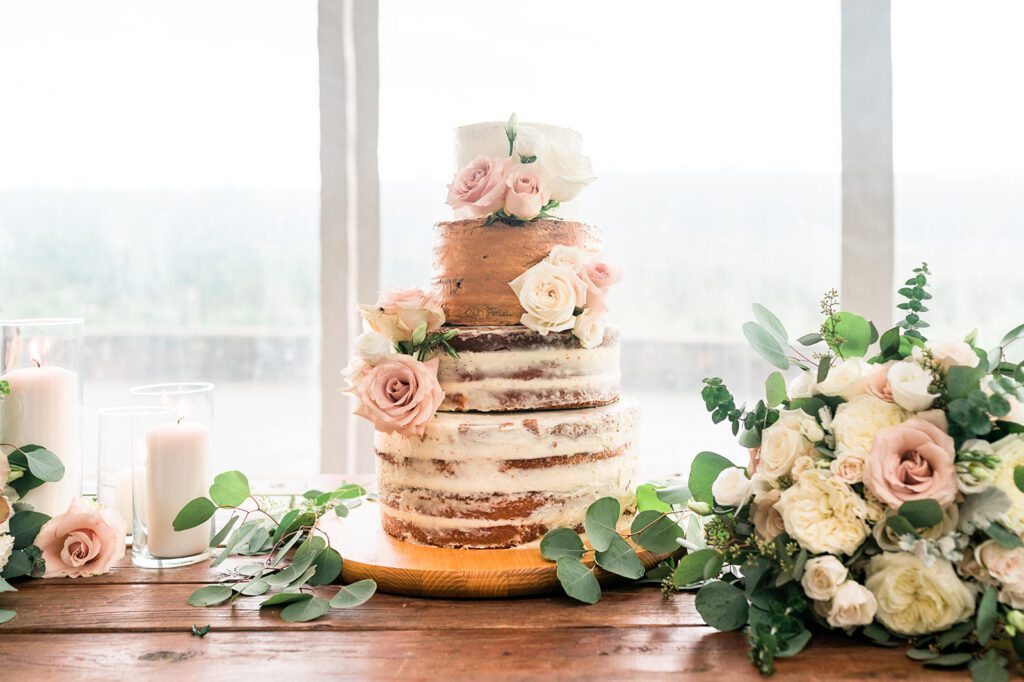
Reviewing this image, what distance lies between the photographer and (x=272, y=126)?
2715 millimetres

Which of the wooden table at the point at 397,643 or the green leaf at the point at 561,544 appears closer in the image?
the wooden table at the point at 397,643

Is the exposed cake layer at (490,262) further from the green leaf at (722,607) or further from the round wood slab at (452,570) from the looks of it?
the green leaf at (722,607)

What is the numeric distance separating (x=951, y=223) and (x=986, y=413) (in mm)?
2051

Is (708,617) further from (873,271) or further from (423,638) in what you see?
(873,271)

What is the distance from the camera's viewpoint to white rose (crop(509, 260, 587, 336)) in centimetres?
123

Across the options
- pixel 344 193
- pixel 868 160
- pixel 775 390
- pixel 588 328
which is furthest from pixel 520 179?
pixel 868 160

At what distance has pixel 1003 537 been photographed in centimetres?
88

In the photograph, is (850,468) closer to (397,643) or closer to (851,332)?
(851,332)

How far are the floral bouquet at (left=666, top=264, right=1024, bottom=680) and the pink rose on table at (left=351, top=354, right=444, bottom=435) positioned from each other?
42cm

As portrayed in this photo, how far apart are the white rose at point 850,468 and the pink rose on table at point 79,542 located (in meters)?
1.06

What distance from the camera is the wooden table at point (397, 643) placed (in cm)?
90

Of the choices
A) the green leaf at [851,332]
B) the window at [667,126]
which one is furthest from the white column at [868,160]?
the green leaf at [851,332]

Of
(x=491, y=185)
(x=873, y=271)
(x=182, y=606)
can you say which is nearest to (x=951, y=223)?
(x=873, y=271)

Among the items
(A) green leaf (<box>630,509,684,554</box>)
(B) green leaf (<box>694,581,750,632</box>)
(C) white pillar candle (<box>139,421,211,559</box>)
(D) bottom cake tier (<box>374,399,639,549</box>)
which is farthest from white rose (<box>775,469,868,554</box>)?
(C) white pillar candle (<box>139,421,211,559</box>)
